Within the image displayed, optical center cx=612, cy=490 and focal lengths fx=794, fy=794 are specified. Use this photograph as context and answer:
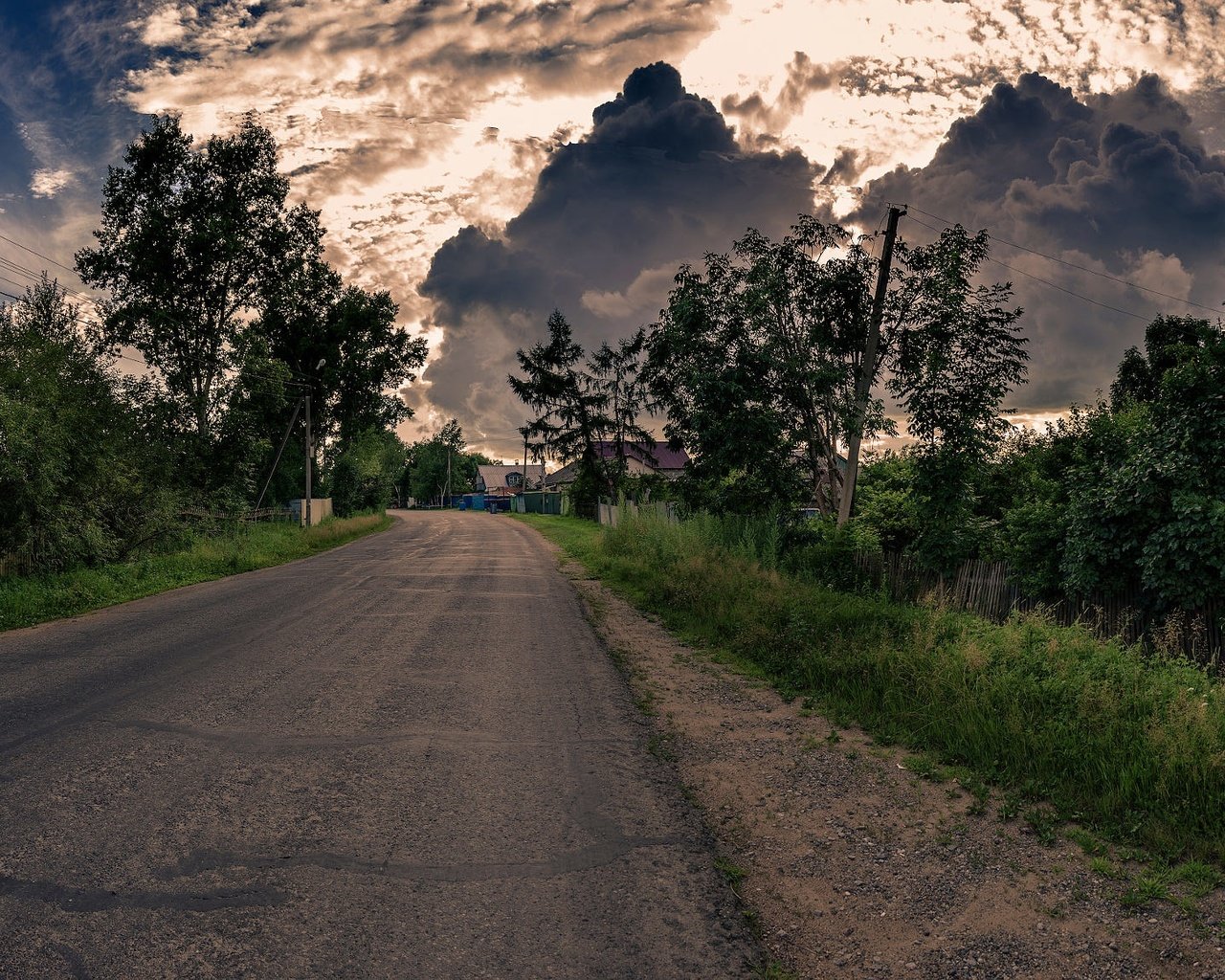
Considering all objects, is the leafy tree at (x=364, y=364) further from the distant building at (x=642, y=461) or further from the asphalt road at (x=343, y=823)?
the asphalt road at (x=343, y=823)

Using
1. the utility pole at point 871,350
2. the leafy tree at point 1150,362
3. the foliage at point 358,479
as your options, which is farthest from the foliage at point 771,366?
the foliage at point 358,479

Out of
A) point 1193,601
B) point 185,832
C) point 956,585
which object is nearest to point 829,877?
point 185,832

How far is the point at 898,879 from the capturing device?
4.07 metres

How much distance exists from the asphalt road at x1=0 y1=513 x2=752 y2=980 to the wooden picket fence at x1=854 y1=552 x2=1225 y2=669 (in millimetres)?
6495

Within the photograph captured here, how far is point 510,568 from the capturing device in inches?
815

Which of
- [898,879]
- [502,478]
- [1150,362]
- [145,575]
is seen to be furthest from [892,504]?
[502,478]

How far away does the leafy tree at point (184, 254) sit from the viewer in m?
32.6

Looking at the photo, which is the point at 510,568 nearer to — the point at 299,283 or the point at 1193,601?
the point at 1193,601

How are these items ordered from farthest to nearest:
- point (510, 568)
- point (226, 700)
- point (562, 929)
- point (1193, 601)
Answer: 1. point (510, 568)
2. point (1193, 601)
3. point (226, 700)
4. point (562, 929)

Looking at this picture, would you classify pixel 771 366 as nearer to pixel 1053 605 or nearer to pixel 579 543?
pixel 1053 605

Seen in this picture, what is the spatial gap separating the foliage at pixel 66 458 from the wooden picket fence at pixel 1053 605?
1541 centimetres

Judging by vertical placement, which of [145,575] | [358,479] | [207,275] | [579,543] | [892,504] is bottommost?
[145,575]

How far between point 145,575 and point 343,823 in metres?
15.5

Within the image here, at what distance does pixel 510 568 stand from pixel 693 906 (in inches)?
680
